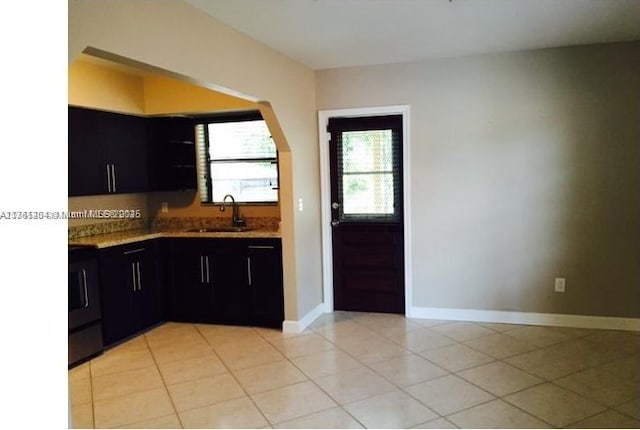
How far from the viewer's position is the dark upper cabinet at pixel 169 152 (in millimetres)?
5012

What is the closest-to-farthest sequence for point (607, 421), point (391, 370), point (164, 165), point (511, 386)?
point (607, 421), point (511, 386), point (391, 370), point (164, 165)

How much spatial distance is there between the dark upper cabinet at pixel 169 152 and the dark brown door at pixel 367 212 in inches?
61.8

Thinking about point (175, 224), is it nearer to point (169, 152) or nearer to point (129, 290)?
point (169, 152)

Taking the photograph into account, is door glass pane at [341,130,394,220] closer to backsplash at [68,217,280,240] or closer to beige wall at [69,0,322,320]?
beige wall at [69,0,322,320]

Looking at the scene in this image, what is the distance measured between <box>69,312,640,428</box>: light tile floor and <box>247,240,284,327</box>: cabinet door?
167mm

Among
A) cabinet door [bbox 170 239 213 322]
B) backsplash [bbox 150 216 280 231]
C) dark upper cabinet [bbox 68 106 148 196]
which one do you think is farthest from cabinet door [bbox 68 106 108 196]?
backsplash [bbox 150 216 280 231]

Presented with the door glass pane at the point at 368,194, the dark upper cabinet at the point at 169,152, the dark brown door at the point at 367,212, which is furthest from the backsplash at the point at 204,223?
the door glass pane at the point at 368,194

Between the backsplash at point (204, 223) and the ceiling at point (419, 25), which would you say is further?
the backsplash at point (204, 223)

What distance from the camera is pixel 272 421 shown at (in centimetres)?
279

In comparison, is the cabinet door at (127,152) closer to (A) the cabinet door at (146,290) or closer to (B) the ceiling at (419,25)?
(A) the cabinet door at (146,290)
